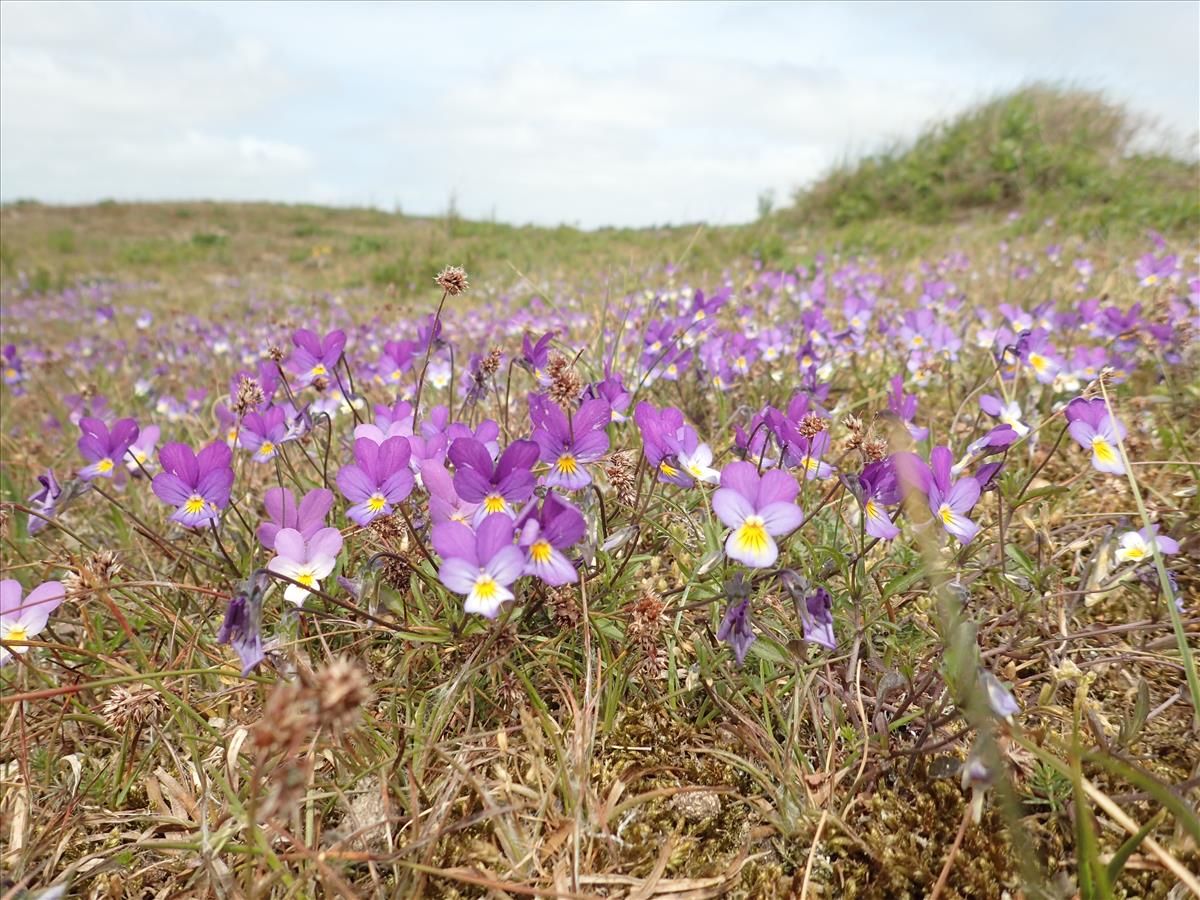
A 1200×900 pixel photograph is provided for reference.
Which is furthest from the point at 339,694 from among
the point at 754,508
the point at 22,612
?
the point at 22,612

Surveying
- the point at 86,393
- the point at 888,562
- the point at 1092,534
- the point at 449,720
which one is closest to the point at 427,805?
A: the point at 449,720

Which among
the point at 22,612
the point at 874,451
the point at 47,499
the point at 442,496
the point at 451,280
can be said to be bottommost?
the point at 22,612

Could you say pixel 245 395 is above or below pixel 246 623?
above

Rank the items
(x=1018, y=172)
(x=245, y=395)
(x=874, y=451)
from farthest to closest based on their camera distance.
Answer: (x=1018, y=172) < (x=245, y=395) < (x=874, y=451)

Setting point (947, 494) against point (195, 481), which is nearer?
point (947, 494)

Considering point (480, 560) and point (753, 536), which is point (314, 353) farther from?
point (753, 536)

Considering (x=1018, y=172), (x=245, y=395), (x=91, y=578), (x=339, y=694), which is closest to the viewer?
(x=339, y=694)

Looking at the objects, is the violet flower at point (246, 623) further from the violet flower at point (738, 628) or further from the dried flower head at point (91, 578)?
the violet flower at point (738, 628)
